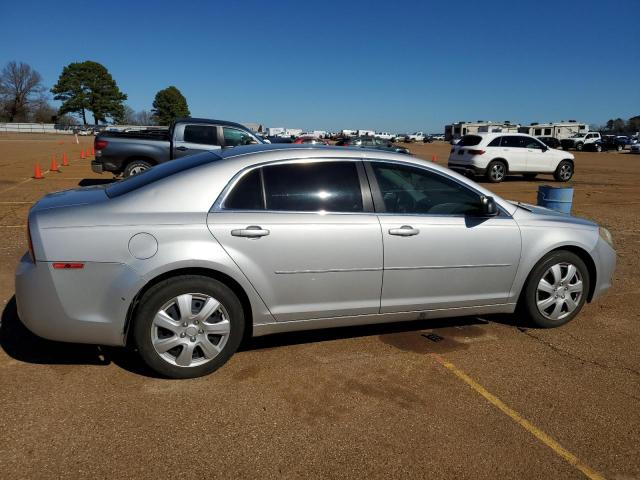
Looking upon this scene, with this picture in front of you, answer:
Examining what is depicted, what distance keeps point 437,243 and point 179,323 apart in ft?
6.34

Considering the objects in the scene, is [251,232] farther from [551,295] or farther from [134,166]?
[134,166]

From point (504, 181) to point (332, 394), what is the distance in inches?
634

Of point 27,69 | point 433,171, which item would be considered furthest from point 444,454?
point 27,69

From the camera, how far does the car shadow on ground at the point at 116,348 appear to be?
3.52 metres

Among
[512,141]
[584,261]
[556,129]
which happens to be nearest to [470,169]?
[512,141]

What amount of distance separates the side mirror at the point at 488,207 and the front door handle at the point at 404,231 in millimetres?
601

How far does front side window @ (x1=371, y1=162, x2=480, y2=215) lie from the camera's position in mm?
3789

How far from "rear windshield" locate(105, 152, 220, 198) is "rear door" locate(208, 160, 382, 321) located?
422 mm

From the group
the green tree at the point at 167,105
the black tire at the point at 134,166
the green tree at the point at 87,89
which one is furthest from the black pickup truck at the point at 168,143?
the green tree at the point at 167,105

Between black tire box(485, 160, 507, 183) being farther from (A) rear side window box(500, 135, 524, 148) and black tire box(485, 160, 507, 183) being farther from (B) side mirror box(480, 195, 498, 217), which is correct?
(B) side mirror box(480, 195, 498, 217)

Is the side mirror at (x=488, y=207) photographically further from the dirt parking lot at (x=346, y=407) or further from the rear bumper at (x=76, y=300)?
the rear bumper at (x=76, y=300)

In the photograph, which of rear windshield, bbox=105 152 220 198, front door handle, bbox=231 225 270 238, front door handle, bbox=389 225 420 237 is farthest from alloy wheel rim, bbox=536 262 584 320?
rear windshield, bbox=105 152 220 198

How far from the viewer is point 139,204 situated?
324 centimetres

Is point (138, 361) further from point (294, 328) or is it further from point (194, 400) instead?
point (294, 328)
